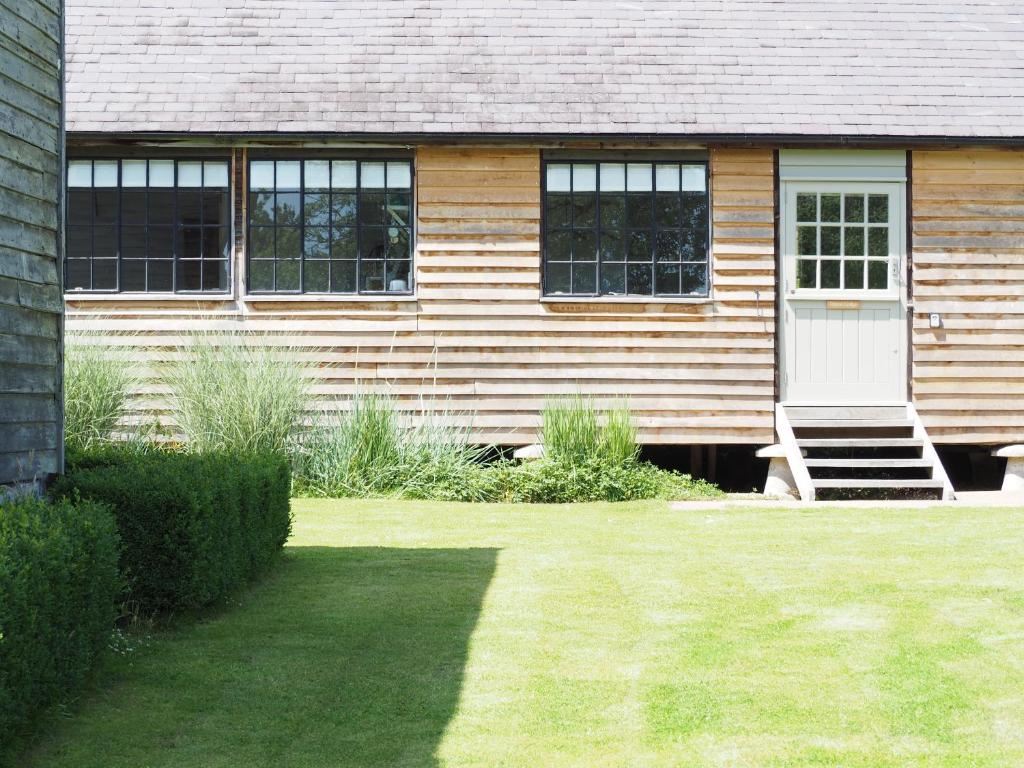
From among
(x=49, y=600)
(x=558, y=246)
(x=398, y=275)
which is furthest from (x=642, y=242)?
(x=49, y=600)

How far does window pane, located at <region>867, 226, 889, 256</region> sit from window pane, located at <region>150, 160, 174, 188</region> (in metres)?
6.87

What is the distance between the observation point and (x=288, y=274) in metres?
11.9

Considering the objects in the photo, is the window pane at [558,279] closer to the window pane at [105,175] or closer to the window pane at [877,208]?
the window pane at [877,208]

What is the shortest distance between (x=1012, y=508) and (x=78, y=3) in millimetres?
10718

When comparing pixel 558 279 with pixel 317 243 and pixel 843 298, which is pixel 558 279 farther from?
pixel 843 298

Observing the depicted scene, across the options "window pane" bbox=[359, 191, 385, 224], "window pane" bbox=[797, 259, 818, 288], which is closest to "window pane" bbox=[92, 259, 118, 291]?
"window pane" bbox=[359, 191, 385, 224]

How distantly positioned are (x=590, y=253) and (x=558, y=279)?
405 mm

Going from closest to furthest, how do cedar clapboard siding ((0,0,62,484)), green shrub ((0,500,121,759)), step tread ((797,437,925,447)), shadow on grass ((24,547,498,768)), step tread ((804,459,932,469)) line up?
green shrub ((0,500,121,759)), shadow on grass ((24,547,498,768)), cedar clapboard siding ((0,0,62,484)), step tread ((804,459,932,469)), step tread ((797,437,925,447))

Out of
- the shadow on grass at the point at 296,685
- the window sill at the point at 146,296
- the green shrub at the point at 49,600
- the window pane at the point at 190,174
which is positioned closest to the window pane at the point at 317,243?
the window sill at the point at 146,296

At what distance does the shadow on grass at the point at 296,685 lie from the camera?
3.95m

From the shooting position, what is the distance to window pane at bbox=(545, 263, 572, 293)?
11867 mm

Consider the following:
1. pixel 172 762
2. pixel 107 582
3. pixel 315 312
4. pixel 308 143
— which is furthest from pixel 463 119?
pixel 172 762

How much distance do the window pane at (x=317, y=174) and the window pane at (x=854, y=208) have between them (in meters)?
5.11

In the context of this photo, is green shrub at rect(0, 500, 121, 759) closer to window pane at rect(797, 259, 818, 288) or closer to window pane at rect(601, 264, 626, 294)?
window pane at rect(601, 264, 626, 294)
